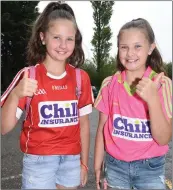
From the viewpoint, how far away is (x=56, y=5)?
103 inches

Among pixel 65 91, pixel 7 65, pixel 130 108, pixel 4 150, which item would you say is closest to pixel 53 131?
pixel 65 91

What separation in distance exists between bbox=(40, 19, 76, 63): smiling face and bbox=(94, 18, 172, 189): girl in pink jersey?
0.36 meters

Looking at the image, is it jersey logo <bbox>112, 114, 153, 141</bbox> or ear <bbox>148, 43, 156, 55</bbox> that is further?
ear <bbox>148, 43, 156, 55</bbox>

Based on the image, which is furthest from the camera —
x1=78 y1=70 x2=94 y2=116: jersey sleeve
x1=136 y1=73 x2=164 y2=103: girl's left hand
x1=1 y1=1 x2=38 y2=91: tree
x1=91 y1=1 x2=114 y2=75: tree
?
x1=1 y1=1 x2=38 y2=91: tree

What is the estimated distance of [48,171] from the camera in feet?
7.54

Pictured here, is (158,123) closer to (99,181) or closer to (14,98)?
(99,181)

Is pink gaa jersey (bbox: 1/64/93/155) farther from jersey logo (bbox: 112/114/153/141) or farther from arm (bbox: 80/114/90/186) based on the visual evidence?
jersey logo (bbox: 112/114/153/141)

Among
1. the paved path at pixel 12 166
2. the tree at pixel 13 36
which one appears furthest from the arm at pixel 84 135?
the tree at pixel 13 36

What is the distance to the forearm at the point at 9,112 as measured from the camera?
219 centimetres

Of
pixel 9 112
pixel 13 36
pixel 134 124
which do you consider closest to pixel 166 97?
pixel 134 124

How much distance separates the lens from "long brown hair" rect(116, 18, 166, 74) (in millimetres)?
2355

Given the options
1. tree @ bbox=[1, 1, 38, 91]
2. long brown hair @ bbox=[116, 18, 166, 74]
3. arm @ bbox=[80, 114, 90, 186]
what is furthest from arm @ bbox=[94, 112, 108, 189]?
tree @ bbox=[1, 1, 38, 91]

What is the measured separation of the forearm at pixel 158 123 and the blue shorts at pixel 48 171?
63cm

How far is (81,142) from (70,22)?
35.8 inches
